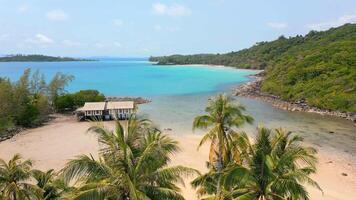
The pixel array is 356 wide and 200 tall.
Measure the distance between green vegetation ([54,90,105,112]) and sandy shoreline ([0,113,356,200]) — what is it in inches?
510

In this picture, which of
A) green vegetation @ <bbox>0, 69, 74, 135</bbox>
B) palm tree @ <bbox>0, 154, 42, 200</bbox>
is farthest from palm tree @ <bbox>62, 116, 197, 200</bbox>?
green vegetation @ <bbox>0, 69, 74, 135</bbox>

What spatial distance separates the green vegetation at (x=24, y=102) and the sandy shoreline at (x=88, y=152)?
128 inches

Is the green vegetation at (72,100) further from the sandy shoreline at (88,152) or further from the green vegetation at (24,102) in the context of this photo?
A: the sandy shoreline at (88,152)

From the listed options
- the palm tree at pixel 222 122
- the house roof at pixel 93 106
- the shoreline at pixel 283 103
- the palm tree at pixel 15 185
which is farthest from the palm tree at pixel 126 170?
the shoreline at pixel 283 103

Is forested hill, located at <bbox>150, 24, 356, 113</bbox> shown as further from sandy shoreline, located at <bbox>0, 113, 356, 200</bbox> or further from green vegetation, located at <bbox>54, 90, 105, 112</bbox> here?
green vegetation, located at <bbox>54, 90, 105, 112</bbox>

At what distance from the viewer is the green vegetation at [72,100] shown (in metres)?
72.8

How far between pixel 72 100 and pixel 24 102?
1360 centimetres

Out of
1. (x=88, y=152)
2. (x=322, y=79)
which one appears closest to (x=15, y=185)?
(x=88, y=152)

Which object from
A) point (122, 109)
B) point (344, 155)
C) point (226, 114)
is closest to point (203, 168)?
point (226, 114)

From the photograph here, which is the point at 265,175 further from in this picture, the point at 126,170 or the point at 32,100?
the point at 32,100

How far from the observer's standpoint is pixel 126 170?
44.6ft

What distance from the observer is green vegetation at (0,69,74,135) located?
55812 millimetres

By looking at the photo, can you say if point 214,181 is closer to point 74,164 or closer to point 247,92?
point 74,164

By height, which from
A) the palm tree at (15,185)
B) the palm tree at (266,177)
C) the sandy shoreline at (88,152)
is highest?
the palm tree at (266,177)
